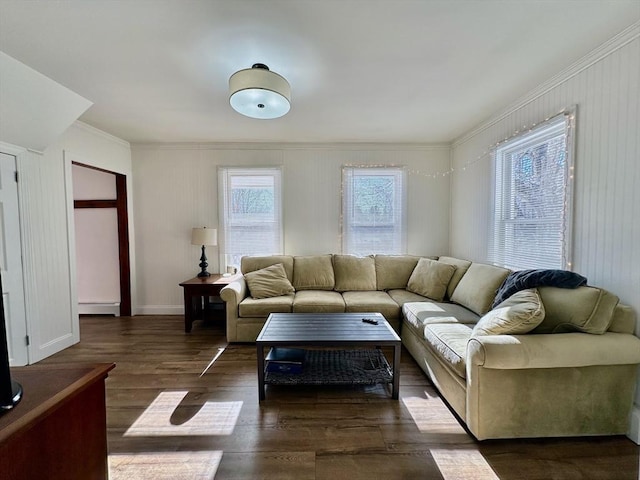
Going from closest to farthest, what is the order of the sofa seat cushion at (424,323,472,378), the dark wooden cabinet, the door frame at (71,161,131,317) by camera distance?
the dark wooden cabinet, the sofa seat cushion at (424,323,472,378), the door frame at (71,161,131,317)

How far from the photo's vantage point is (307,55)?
201cm

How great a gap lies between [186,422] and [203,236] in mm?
2386

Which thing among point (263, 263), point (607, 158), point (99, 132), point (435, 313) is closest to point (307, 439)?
point (435, 313)

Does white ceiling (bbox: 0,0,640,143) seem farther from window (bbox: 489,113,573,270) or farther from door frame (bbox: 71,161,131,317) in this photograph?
door frame (bbox: 71,161,131,317)

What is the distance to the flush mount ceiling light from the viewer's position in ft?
6.31

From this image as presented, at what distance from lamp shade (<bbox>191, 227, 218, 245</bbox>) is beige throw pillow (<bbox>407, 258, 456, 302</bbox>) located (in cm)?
268

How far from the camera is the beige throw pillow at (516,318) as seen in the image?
1.79 metres

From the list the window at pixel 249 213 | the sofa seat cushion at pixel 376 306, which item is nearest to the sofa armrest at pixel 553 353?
the sofa seat cushion at pixel 376 306

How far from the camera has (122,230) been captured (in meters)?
4.03

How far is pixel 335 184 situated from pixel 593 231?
2.80 meters

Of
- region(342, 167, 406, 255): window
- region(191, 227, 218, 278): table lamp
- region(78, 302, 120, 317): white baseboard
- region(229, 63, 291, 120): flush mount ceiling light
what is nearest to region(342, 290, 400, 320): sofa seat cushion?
region(342, 167, 406, 255): window

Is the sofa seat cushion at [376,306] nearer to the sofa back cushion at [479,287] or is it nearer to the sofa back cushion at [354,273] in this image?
the sofa back cushion at [354,273]

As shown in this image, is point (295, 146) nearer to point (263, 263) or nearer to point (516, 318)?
point (263, 263)

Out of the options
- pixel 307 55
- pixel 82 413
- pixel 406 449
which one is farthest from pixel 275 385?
pixel 307 55
